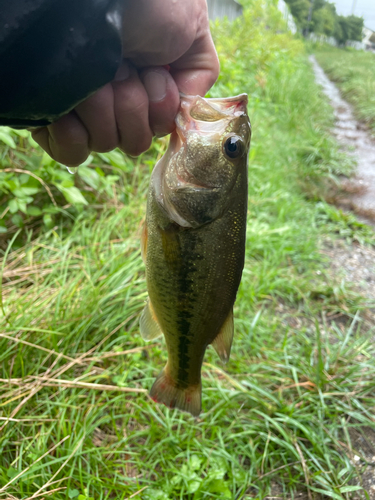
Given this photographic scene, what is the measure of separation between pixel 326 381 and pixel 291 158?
5.31m

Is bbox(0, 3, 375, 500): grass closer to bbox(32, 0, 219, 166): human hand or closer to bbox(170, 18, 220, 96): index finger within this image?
bbox(32, 0, 219, 166): human hand

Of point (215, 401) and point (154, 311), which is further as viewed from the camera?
point (215, 401)

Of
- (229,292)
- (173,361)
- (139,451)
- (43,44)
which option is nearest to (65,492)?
(139,451)

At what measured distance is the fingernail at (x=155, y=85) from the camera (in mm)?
1254

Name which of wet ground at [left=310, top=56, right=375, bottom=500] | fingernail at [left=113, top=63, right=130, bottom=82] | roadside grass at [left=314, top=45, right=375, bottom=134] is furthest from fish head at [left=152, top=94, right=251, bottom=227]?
roadside grass at [left=314, top=45, right=375, bottom=134]

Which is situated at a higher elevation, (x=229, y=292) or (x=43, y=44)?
(x=43, y=44)

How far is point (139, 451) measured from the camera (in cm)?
207

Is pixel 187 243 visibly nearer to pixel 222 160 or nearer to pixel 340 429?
pixel 222 160

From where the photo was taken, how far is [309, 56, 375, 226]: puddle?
19.6ft

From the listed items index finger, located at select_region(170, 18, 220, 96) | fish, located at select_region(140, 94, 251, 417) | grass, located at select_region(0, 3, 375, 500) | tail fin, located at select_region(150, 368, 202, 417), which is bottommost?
grass, located at select_region(0, 3, 375, 500)

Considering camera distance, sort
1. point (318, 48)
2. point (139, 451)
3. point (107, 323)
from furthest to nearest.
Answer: point (318, 48) < point (107, 323) < point (139, 451)

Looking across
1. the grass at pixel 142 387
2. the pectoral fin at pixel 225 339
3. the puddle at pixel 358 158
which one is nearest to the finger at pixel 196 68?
the pectoral fin at pixel 225 339

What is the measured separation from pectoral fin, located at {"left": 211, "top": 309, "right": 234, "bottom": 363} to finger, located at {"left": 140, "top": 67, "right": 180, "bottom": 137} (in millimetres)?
842

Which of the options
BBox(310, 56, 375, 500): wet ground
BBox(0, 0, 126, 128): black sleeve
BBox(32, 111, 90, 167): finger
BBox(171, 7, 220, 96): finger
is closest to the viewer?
BBox(0, 0, 126, 128): black sleeve
